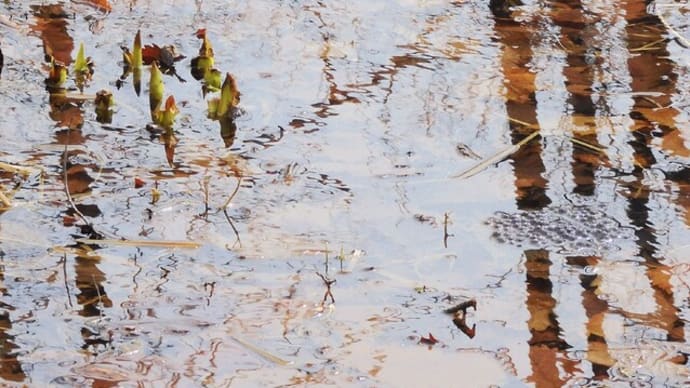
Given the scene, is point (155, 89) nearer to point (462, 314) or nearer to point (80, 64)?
point (80, 64)

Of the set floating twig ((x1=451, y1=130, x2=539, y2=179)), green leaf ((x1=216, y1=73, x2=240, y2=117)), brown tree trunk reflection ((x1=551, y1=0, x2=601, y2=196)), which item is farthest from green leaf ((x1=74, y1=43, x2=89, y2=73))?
brown tree trunk reflection ((x1=551, y1=0, x2=601, y2=196))

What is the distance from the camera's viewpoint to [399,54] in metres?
5.25

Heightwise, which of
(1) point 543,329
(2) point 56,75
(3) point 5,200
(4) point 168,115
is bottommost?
(1) point 543,329

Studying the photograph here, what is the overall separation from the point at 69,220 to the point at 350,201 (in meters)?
0.94

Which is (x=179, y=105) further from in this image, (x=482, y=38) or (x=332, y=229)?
(x=482, y=38)

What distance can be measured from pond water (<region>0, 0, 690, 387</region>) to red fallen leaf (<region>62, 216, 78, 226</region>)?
A: 0.01 metres

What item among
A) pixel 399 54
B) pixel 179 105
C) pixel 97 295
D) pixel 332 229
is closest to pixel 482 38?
pixel 399 54

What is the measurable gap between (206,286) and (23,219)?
0.70 metres

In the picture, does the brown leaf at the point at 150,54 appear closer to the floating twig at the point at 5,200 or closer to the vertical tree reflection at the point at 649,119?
the floating twig at the point at 5,200

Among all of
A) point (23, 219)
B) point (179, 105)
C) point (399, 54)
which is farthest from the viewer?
point (399, 54)

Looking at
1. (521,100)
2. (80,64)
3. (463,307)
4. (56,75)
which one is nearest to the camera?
(463,307)

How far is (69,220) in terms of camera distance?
A: 3.85m

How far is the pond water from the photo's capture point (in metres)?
3.35

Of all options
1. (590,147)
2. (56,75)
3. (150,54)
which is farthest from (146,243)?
(590,147)
